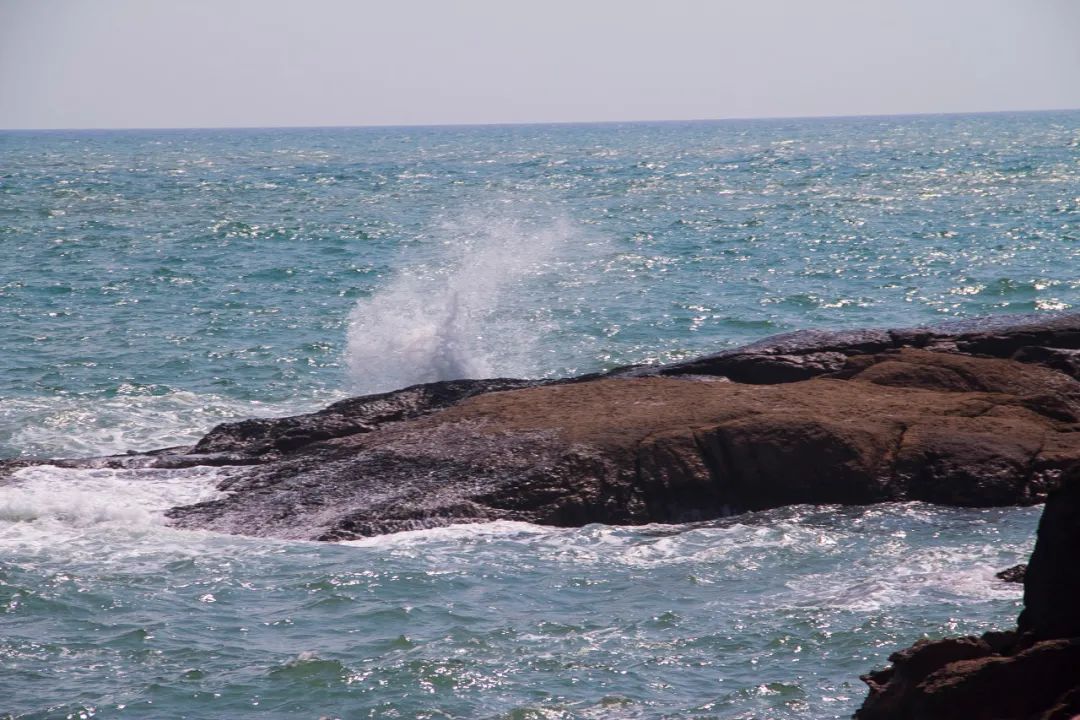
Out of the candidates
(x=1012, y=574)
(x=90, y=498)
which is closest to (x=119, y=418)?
(x=90, y=498)

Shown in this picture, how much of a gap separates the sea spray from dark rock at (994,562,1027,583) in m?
9.45

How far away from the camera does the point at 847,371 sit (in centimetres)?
1359

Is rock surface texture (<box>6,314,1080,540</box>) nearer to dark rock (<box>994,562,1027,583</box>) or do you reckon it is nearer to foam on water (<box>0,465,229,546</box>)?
foam on water (<box>0,465,229,546</box>)

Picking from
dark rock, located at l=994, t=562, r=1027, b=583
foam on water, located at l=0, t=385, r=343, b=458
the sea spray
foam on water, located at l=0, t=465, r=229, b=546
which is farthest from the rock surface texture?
the sea spray

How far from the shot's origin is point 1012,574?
9.30 meters

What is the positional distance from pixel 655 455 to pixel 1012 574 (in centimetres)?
308

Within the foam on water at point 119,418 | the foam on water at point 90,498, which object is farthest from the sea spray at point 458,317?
the foam on water at point 90,498

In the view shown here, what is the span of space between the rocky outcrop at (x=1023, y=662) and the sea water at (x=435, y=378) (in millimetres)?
1459

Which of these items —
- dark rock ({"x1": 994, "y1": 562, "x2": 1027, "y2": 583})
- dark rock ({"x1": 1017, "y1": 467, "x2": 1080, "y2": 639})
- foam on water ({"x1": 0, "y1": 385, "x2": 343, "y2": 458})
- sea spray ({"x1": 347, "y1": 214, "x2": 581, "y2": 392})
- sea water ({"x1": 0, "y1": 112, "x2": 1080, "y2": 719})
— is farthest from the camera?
sea spray ({"x1": 347, "y1": 214, "x2": 581, "y2": 392})

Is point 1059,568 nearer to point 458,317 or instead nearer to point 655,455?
point 655,455

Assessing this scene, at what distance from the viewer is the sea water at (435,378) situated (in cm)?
818

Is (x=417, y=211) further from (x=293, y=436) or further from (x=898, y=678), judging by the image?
(x=898, y=678)

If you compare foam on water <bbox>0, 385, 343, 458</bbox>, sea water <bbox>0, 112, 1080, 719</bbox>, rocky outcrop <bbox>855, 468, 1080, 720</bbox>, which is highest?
rocky outcrop <bbox>855, 468, 1080, 720</bbox>

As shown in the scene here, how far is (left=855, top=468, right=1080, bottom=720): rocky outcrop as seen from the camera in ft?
18.4
